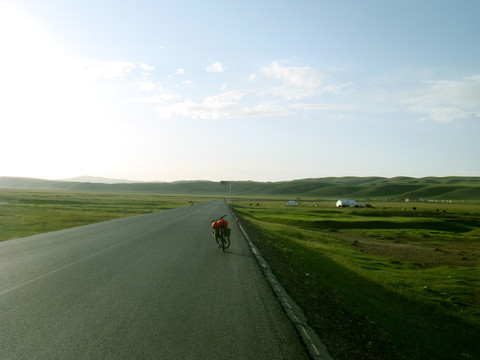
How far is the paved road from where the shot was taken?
540 cm

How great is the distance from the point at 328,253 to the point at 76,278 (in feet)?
53.6

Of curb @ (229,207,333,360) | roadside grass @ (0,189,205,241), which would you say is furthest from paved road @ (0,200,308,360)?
roadside grass @ (0,189,205,241)

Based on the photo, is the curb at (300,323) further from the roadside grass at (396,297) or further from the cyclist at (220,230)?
the cyclist at (220,230)

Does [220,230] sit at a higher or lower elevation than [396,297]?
higher

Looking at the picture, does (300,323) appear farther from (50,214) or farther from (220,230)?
(50,214)

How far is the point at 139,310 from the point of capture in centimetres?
723

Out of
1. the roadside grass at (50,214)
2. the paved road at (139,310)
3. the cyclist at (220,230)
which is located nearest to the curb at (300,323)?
the paved road at (139,310)

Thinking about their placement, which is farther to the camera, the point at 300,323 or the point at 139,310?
the point at 139,310

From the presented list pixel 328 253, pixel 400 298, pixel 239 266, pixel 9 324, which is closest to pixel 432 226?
pixel 328 253

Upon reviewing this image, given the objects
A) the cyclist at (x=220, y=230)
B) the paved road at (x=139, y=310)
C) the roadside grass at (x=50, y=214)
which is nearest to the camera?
the paved road at (x=139, y=310)

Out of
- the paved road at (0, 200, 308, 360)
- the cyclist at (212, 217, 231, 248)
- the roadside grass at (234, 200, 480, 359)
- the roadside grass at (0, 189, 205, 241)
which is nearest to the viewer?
the paved road at (0, 200, 308, 360)

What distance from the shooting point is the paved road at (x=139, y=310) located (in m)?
5.40

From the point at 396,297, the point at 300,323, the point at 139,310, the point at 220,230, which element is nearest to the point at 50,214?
the point at 220,230

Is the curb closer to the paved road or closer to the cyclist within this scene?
the paved road
